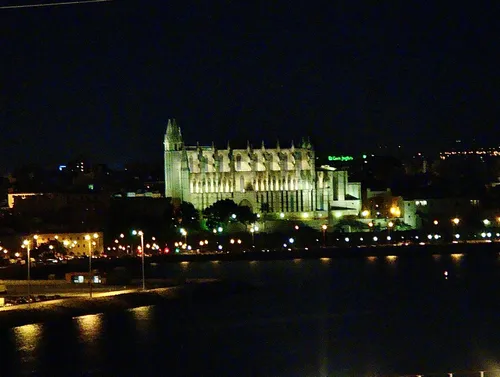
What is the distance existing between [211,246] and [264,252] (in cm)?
306

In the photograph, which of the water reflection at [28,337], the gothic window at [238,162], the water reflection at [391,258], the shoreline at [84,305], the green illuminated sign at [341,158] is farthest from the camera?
the green illuminated sign at [341,158]

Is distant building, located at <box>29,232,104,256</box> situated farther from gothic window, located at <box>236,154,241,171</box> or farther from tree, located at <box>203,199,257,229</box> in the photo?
gothic window, located at <box>236,154,241,171</box>

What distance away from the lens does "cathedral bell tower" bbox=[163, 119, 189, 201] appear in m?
61.8

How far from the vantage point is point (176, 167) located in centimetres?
6200

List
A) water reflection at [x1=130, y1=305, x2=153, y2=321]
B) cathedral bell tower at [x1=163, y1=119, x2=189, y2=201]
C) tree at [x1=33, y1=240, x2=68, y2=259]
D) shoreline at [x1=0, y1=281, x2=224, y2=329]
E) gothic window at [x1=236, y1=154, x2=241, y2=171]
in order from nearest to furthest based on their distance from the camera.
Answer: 1. shoreline at [x1=0, y1=281, x2=224, y2=329]
2. water reflection at [x1=130, y1=305, x2=153, y2=321]
3. tree at [x1=33, y1=240, x2=68, y2=259]
4. cathedral bell tower at [x1=163, y1=119, x2=189, y2=201]
5. gothic window at [x1=236, y1=154, x2=241, y2=171]

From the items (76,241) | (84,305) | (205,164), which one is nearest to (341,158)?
(205,164)

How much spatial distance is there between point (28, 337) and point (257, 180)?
3533 cm

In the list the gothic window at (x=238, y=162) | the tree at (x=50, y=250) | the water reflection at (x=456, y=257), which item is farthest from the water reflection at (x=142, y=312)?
the gothic window at (x=238, y=162)

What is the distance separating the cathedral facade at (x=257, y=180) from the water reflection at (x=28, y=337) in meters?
31.6

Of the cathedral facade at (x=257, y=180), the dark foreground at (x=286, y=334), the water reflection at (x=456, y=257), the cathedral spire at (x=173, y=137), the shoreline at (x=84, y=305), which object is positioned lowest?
the dark foreground at (x=286, y=334)

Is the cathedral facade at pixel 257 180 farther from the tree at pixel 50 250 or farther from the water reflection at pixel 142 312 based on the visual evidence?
the water reflection at pixel 142 312

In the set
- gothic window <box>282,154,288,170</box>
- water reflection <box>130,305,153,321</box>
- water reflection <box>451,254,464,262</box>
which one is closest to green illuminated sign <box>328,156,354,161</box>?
gothic window <box>282,154,288,170</box>

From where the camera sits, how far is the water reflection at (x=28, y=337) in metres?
28.0

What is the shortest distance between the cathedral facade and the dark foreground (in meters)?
19.0
